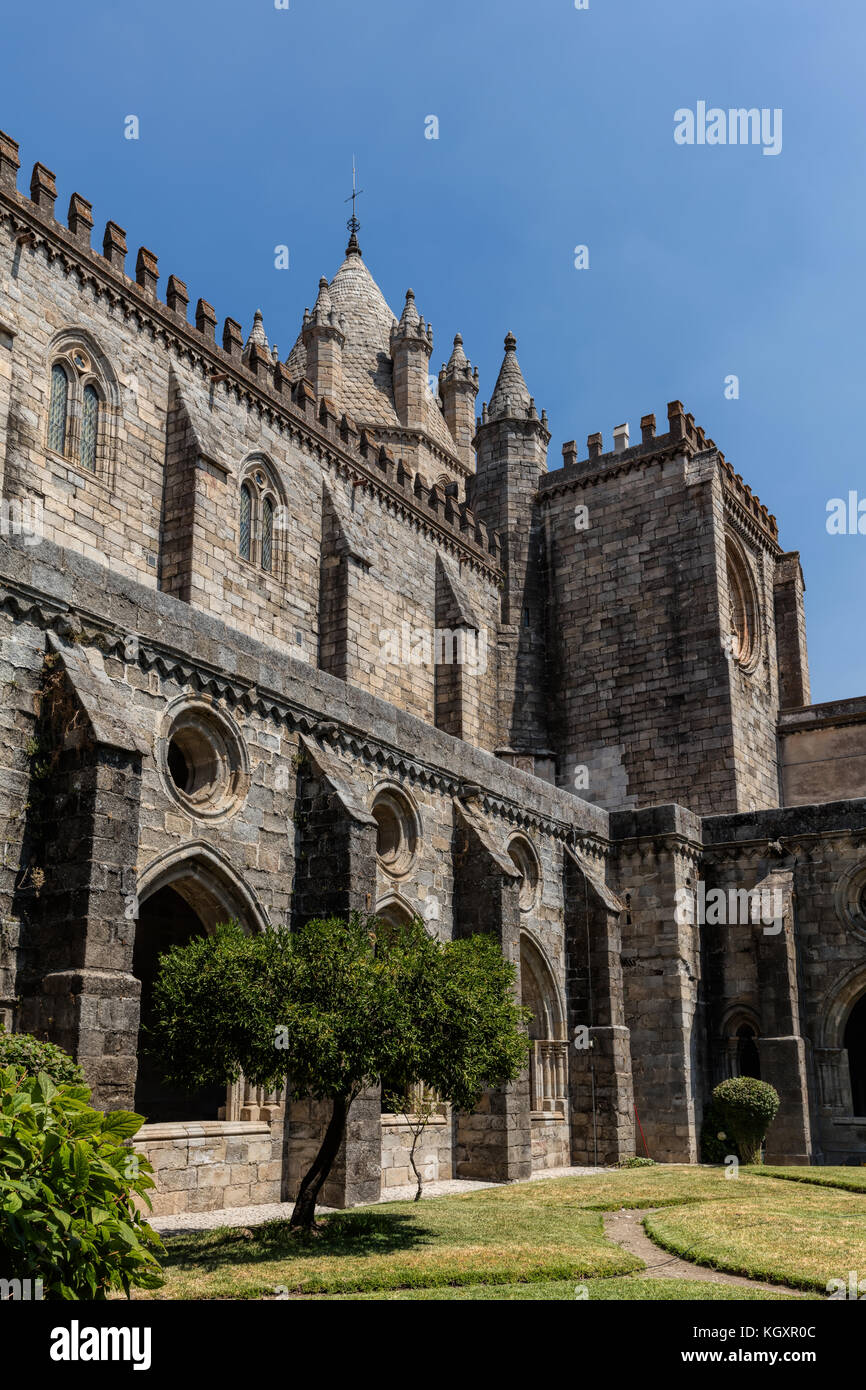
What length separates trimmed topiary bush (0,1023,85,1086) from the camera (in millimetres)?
10305

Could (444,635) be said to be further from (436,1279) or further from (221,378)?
(436,1279)

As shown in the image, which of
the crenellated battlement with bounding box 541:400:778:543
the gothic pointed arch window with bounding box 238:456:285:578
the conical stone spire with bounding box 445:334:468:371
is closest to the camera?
the gothic pointed arch window with bounding box 238:456:285:578

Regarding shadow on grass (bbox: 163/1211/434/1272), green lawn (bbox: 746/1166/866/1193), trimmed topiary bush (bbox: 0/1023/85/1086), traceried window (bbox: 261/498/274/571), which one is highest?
traceried window (bbox: 261/498/274/571)

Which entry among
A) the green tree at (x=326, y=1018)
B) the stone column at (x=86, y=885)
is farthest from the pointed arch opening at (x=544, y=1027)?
the stone column at (x=86, y=885)

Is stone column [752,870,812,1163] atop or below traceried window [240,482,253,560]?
below

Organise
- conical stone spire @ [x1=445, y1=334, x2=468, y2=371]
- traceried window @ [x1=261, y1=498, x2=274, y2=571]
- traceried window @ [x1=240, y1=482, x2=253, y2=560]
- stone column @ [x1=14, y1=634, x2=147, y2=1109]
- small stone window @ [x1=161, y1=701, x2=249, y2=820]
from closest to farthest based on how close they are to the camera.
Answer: stone column @ [x1=14, y1=634, x2=147, y2=1109] < small stone window @ [x1=161, y1=701, x2=249, y2=820] < traceried window @ [x1=240, y1=482, x2=253, y2=560] < traceried window @ [x1=261, y1=498, x2=274, y2=571] < conical stone spire @ [x1=445, y1=334, x2=468, y2=371]

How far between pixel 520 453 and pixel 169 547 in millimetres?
15404

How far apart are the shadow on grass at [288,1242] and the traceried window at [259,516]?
1551 centimetres

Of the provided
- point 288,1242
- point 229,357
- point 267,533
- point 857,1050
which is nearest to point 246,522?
point 267,533

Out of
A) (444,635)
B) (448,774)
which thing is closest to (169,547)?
(448,774)

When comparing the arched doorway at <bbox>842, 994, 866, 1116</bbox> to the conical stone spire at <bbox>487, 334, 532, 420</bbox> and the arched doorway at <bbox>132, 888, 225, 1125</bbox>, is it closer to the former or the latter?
the arched doorway at <bbox>132, 888, 225, 1125</bbox>

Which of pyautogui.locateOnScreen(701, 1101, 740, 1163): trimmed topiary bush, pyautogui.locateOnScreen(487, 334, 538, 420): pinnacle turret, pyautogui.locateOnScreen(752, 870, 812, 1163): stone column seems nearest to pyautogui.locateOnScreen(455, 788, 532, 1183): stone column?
Result: pyautogui.locateOnScreen(701, 1101, 740, 1163): trimmed topiary bush

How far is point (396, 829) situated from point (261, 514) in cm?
992

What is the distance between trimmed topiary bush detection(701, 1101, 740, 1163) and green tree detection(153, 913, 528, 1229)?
37.9 ft
